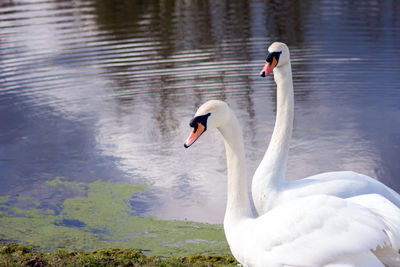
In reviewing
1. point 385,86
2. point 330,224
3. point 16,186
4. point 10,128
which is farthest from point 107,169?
point 385,86

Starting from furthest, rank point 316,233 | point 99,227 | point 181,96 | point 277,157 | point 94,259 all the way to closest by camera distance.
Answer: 1. point 181,96
2. point 99,227
3. point 277,157
4. point 94,259
5. point 316,233

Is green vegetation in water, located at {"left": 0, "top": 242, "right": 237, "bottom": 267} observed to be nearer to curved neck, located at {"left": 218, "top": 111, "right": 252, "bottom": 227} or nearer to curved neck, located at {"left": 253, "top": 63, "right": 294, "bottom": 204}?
curved neck, located at {"left": 253, "top": 63, "right": 294, "bottom": 204}

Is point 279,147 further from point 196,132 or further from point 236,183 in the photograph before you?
point 196,132

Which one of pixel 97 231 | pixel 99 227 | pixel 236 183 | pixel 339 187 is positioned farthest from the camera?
pixel 99 227

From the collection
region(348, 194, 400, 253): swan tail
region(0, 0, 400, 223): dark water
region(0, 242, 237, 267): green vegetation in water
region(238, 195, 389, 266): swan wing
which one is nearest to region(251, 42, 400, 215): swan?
region(348, 194, 400, 253): swan tail

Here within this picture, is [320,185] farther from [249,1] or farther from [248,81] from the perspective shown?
[249,1]

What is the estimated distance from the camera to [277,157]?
507cm

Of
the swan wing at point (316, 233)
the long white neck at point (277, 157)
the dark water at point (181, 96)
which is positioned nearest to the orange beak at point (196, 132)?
the swan wing at point (316, 233)

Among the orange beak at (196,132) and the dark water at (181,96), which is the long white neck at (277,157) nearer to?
the orange beak at (196,132)

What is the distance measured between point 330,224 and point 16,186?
4.95 m

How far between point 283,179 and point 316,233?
1.30m

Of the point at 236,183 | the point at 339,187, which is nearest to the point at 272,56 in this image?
the point at 339,187

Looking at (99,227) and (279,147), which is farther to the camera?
(99,227)

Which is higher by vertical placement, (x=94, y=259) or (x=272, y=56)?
(x=272, y=56)
